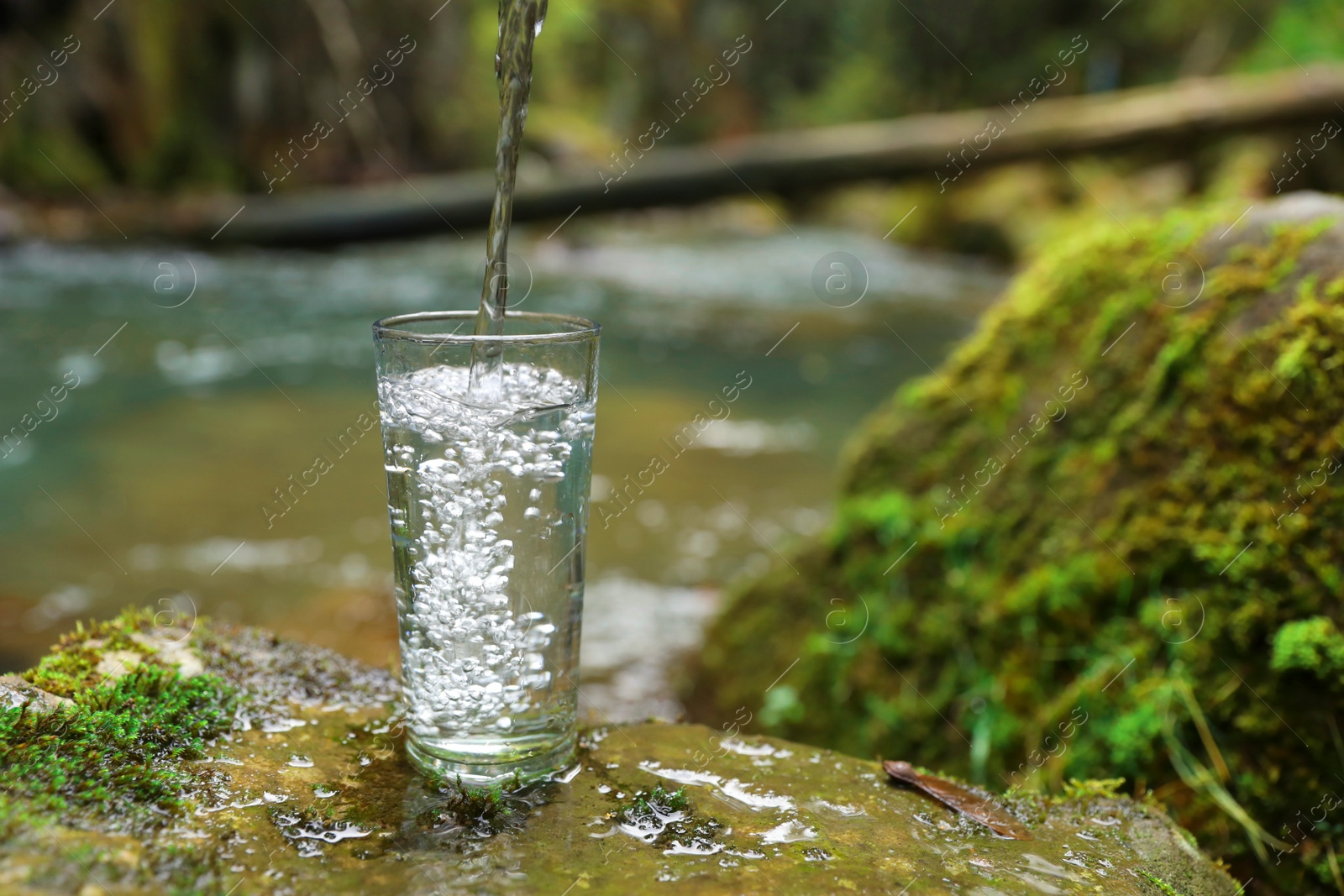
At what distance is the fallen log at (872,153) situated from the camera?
27.0 ft

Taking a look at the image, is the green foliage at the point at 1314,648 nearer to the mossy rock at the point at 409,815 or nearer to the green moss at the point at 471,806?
the mossy rock at the point at 409,815

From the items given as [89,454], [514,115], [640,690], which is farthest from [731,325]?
[514,115]

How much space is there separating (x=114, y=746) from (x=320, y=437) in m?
5.24

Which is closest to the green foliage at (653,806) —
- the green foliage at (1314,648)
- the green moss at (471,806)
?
the green moss at (471,806)

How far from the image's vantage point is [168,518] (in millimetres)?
5117

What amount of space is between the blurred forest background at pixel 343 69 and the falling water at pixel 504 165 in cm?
1130

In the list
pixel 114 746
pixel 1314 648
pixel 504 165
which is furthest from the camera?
pixel 1314 648

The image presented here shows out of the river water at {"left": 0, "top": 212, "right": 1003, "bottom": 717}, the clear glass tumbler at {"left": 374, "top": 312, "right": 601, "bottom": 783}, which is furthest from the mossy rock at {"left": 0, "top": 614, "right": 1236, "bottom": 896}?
the river water at {"left": 0, "top": 212, "right": 1003, "bottom": 717}

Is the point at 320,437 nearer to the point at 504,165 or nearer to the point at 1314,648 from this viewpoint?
the point at 504,165

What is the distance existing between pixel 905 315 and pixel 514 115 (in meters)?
11.1

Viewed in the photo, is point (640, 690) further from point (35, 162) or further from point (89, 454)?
point (35, 162)

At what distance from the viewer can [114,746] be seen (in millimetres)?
1451

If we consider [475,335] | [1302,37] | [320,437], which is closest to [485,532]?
[475,335]

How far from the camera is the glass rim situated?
158cm
